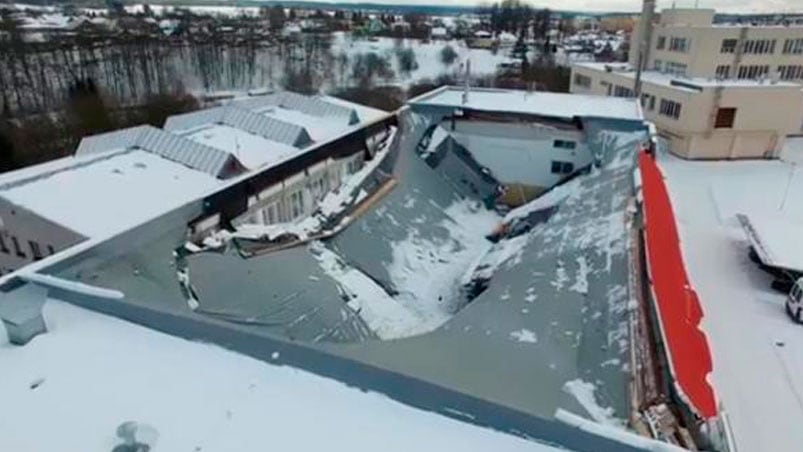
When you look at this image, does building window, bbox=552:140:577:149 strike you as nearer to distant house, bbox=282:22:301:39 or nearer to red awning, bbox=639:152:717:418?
red awning, bbox=639:152:717:418

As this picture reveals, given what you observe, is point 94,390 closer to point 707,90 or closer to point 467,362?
point 467,362

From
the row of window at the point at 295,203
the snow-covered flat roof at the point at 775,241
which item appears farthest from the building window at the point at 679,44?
the row of window at the point at 295,203

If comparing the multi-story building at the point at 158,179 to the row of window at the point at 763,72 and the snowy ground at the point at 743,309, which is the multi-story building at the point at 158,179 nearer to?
the snowy ground at the point at 743,309

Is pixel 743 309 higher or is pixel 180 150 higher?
pixel 180 150

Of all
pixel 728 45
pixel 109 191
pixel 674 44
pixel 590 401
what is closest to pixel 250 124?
pixel 109 191

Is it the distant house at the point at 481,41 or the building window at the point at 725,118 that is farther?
the distant house at the point at 481,41

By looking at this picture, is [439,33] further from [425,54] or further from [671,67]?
[671,67]

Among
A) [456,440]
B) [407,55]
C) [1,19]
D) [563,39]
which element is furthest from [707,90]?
[563,39]
